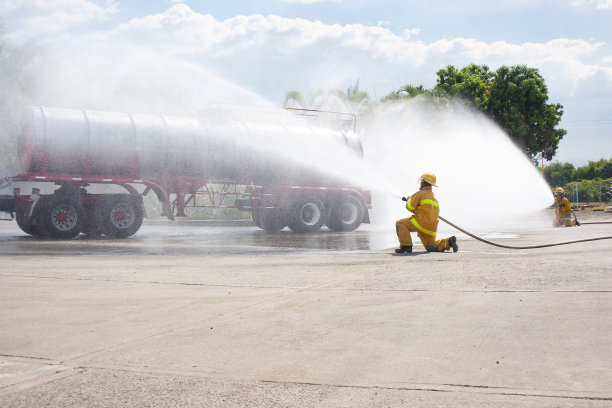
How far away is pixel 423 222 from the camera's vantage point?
36.0 ft

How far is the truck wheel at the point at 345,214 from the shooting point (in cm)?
1859

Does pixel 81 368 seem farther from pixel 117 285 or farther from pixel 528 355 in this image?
pixel 117 285

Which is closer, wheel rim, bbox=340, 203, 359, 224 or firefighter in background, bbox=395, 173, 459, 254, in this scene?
firefighter in background, bbox=395, 173, 459, 254

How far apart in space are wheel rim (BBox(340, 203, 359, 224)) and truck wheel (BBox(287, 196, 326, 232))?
0.78 meters

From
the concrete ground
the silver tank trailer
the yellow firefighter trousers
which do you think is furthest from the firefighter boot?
the silver tank trailer

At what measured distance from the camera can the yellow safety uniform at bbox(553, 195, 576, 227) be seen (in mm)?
20359

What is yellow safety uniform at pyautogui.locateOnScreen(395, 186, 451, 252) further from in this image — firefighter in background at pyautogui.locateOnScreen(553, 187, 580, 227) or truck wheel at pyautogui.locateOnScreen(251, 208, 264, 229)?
firefighter in background at pyautogui.locateOnScreen(553, 187, 580, 227)

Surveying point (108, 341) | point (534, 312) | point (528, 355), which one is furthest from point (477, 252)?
point (108, 341)

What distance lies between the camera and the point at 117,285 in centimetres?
704

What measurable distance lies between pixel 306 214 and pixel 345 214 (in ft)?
4.53

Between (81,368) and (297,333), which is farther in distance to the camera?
(297,333)

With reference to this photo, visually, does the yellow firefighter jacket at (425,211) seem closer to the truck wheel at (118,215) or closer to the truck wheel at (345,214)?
the truck wheel at (118,215)

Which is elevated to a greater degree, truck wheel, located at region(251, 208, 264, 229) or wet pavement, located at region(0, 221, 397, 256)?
truck wheel, located at region(251, 208, 264, 229)

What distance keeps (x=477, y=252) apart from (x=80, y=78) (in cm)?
1543
